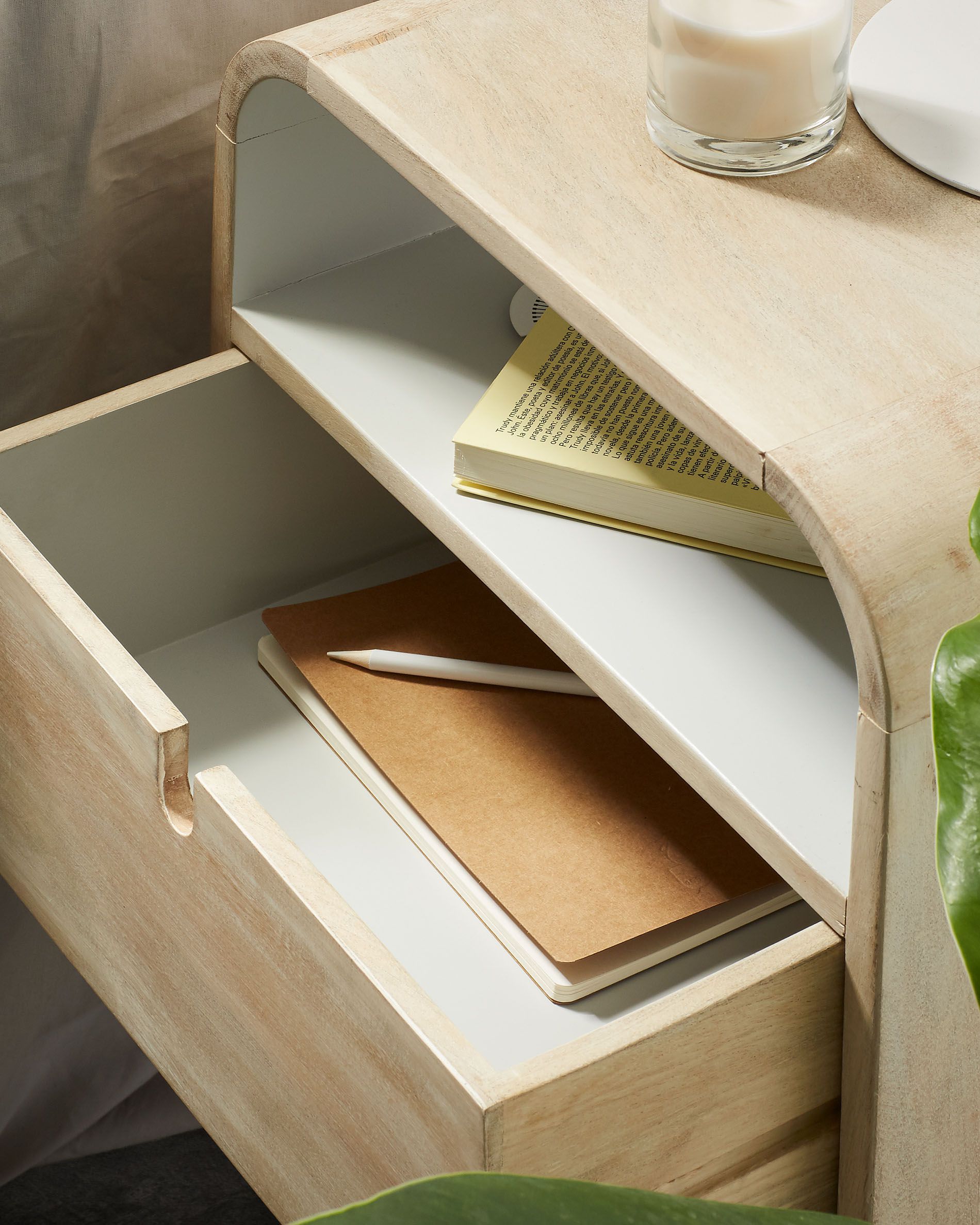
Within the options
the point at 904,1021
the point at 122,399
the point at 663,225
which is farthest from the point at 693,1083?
the point at 122,399

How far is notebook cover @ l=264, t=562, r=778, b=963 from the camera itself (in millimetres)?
614

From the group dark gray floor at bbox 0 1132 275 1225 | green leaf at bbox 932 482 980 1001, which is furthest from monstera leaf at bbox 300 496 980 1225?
dark gray floor at bbox 0 1132 275 1225

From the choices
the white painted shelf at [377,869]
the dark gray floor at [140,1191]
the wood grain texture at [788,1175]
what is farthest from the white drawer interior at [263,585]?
the dark gray floor at [140,1191]

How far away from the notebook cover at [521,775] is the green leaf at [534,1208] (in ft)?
1.07

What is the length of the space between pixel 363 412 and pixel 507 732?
7.0 inches

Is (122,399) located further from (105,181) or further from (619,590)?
(619,590)

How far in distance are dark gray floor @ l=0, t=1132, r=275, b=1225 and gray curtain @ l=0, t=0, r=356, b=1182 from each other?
230mm

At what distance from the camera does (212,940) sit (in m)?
0.53

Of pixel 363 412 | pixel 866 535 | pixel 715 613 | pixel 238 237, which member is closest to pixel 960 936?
pixel 866 535

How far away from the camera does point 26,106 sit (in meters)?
0.70

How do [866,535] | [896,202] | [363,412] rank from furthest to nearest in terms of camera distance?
[363,412], [896,202], [866,535]

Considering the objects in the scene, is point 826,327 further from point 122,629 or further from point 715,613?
point 122,629

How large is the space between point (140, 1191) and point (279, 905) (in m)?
0.65

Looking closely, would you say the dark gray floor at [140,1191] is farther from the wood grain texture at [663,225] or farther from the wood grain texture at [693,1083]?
the wood grain texture at [663,225]
